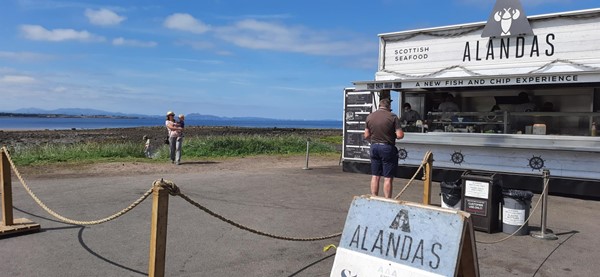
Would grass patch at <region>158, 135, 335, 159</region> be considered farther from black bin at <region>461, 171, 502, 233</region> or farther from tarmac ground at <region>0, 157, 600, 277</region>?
black bin at <region>461, 171, 502, 233</region>

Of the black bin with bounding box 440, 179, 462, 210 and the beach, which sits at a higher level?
the black bin with bounding box 440, 179, 462, 210

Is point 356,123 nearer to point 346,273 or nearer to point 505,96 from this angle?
point 505,96

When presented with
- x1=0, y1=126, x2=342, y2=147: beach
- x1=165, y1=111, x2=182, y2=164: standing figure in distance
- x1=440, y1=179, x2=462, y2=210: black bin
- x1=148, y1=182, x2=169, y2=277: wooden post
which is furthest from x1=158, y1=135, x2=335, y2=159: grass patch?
x1=148, y1=182, x2=169, y2=277: wooden post

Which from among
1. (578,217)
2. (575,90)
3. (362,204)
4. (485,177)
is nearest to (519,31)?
(575,90)

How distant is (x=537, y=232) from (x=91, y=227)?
6.27 meters

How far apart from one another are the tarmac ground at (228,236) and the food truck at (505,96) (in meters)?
0.90

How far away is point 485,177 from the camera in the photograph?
6.61 meters

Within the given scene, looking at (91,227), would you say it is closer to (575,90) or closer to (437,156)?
(437,156)

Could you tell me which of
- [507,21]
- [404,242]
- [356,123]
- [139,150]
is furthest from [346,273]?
[139,150]

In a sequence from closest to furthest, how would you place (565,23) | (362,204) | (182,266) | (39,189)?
(362,204) → (182,266) → (39,189) → (565,23)

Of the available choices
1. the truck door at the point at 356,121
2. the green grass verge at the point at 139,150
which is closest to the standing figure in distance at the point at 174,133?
the green grass verge at the point at 139,150

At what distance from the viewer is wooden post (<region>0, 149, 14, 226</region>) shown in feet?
19.9

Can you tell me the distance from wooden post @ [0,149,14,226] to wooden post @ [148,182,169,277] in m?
3.63

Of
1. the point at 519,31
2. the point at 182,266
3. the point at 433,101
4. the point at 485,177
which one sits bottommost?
the point at 182,266
